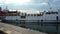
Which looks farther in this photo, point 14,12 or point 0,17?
point 14,12

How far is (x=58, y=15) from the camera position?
242 feet

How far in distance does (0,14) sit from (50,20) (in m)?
22.9

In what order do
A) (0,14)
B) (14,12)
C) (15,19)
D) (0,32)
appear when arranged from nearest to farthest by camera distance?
(0,32)
(15,19)
(0,14)
(14,12)

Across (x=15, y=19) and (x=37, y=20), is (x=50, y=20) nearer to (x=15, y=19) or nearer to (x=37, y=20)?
(x=37, y=20)

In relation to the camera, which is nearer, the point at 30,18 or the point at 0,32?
the point at 0,32

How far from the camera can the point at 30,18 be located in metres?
77.1

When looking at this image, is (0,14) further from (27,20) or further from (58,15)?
(58,15)

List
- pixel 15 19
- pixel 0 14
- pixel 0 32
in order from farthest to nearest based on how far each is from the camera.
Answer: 1. pixel 0 14
2. pixel 15 19
3. pixel 0 32

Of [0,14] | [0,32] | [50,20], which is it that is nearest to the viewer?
[0,32]

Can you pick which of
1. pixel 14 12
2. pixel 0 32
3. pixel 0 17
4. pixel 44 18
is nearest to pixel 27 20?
pixel 44 18

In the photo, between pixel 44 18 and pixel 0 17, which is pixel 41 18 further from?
pixel 0 17

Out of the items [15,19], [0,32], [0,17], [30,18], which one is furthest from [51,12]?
[0,32]

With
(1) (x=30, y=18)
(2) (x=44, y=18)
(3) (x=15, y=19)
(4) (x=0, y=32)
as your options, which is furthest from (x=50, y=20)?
(4) (x=0, y=32)

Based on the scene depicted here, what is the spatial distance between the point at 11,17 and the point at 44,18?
1416 centimetres
